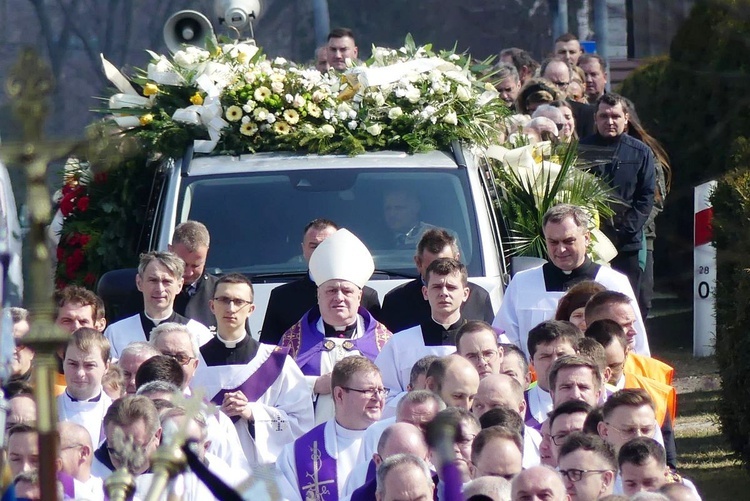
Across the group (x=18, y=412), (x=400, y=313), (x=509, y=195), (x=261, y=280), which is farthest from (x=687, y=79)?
(x=509, y=195)

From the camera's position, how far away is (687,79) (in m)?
2.32

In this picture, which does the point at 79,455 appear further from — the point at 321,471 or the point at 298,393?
the point at 298,393

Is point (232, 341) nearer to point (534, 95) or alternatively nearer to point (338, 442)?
point (338, 442)

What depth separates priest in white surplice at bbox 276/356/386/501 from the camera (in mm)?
5973

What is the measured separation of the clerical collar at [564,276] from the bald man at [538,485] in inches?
127

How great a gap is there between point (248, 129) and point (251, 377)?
7.61ft

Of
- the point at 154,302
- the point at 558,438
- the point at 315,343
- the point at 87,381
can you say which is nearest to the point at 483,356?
the point at 558,438

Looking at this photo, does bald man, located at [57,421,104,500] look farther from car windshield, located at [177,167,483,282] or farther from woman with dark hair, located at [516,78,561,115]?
woman with dark hair, located at [516,78,561,115]

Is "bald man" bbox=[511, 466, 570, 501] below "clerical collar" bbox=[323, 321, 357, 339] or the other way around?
below

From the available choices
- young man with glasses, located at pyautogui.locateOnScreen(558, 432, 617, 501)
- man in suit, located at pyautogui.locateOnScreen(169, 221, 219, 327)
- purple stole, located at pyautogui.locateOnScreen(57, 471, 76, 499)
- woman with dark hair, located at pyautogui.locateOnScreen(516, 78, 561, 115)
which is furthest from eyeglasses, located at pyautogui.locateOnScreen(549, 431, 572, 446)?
woman with dark hair, located at pyautogui.locateOnScreen(516, 78, 561, 115)

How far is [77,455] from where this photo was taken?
5164 millimetres

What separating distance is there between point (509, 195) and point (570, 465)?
399 cm

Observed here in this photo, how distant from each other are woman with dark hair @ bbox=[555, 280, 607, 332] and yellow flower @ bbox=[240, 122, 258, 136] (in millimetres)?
2309

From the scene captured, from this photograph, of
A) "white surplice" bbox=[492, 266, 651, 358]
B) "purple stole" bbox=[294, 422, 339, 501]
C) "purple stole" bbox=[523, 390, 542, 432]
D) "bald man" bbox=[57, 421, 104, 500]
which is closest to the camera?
"bald man" bbox=[57, 421, 104, 500]
